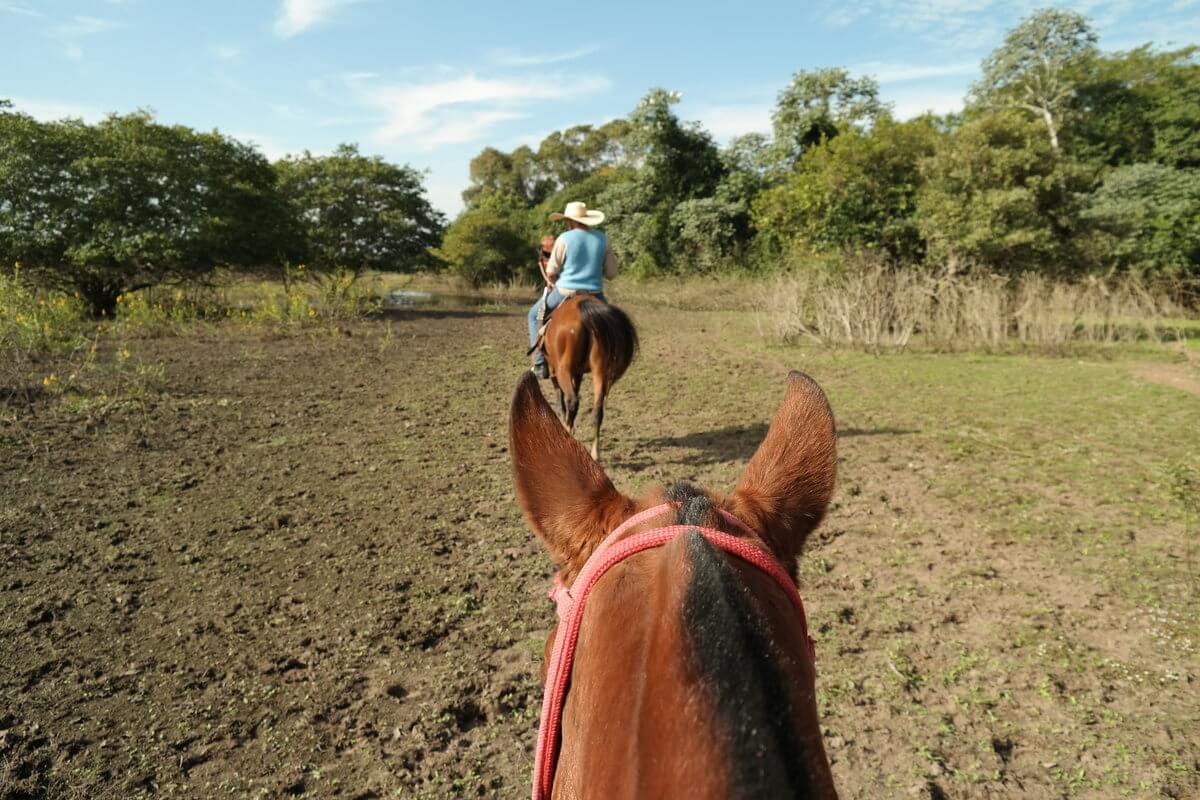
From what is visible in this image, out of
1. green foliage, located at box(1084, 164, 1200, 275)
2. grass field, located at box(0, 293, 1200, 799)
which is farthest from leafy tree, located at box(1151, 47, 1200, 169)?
grass field, located at box(0, 293, 1200, 799)

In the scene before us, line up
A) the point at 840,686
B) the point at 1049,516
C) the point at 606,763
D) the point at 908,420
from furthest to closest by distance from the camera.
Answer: the point at 908,420 → the point at 1049,516 → the point at 840,686 → the point at 606,763

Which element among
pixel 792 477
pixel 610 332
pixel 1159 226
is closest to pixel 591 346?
pixel 610 332

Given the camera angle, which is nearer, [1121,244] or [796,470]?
[796,470]

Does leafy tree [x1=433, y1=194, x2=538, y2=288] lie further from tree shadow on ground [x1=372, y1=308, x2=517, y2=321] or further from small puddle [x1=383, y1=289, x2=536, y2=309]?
tree shadow on ground [x1=372, y1=308, x2=517, y2=321]

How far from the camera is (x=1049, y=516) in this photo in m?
4.96

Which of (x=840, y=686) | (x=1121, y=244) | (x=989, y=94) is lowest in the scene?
(x=840, y=686)

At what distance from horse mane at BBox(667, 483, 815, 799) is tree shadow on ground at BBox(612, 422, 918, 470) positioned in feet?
17.3

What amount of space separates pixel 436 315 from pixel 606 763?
20.8 m

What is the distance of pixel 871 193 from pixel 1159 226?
8.20 metres

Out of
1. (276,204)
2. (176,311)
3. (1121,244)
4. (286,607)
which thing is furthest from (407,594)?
(1121,244)

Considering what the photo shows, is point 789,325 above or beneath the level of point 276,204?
beneath

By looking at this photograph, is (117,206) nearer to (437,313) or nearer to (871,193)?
(437,313)

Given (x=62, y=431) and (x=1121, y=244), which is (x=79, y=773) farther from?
(x=1121, y=244)

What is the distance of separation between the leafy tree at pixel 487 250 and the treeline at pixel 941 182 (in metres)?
0.10
